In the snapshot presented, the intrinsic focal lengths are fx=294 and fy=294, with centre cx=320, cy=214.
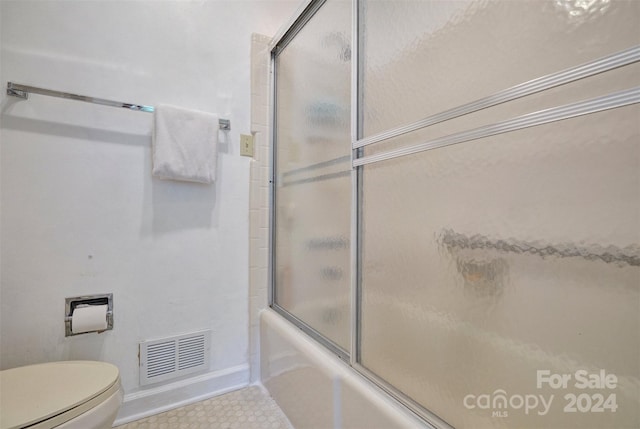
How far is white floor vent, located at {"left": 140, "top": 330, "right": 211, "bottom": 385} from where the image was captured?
1.37 m

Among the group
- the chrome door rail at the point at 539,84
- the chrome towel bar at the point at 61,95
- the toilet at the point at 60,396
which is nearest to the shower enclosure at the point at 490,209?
the chrome door rail at the point at 539,84

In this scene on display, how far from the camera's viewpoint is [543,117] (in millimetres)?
553

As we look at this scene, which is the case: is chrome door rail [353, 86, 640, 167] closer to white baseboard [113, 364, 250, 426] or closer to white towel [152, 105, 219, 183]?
white towel [152, 105, 219, 183]

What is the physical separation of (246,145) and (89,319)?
3.47 feet

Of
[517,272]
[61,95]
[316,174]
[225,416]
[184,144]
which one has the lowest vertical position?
[225,416]

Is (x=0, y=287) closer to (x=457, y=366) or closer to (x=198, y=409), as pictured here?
(x=198, y=409)

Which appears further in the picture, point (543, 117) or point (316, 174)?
point (316, 174)

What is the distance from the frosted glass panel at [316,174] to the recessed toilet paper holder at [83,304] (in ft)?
2.50

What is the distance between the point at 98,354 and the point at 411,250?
1.40 m

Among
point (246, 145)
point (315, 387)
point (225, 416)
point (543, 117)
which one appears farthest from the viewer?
point (246, 145)

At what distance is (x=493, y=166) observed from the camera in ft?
2.13

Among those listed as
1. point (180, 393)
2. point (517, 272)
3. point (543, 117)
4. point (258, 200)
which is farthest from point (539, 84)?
point (180, 393)

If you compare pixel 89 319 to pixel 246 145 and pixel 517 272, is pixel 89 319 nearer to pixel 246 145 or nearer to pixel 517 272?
pixel 246 145

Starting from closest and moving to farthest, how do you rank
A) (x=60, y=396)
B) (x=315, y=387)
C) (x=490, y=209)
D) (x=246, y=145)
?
(x=490, y=209), (x=60, y=396), (x=315, y=387), (x=246, y=145)
